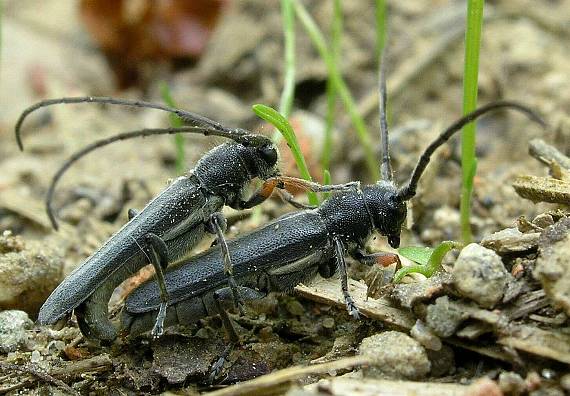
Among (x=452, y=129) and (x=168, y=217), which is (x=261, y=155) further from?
(x=452, y=129)

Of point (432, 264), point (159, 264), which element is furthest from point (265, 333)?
point (432, 264)

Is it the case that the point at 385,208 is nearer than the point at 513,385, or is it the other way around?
the point at 513,385

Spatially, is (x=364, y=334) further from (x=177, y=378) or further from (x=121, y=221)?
(x=121, y=221)

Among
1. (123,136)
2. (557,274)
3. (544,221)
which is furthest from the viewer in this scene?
(123,136)

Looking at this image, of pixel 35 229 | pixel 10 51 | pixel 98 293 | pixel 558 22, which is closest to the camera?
pixel 98 293

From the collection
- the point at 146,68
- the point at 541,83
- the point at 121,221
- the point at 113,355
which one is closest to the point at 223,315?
the point at 113,355

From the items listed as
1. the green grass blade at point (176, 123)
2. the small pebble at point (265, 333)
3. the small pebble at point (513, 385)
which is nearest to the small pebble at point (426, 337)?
the small pebble at point (513, 385)
